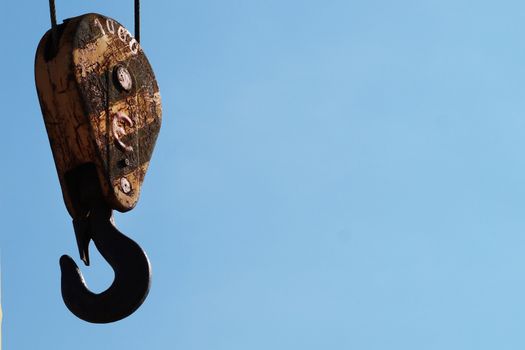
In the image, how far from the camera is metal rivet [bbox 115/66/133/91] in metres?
4.20

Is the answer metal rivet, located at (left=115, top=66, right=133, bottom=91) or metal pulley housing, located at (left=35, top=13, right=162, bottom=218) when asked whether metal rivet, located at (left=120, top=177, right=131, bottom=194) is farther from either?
metal rivet, located at (left=115, top=66, right=133, bottom=91)

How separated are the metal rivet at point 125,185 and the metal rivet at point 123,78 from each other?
0.29 m

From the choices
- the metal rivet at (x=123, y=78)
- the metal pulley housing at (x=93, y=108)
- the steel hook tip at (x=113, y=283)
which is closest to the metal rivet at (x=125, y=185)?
the metal pulley housing at (x=93, y=108)

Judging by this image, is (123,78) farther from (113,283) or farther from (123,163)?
(113,283)

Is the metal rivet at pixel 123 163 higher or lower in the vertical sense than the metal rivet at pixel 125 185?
higher

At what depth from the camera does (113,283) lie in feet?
13.4

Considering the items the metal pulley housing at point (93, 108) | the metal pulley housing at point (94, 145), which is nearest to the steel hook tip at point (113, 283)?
the metal pulley housing at point (94, 145)

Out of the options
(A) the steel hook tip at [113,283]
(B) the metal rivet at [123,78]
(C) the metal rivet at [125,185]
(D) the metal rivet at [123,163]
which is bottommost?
(A) the steel hook tip at [113,283]

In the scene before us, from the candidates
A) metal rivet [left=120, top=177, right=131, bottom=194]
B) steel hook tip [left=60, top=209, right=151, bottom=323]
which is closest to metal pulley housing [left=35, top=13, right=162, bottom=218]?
metal rivet [left=120, top=177, right=131, bottom=194]

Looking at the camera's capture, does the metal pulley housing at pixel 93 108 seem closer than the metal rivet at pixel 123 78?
Yes

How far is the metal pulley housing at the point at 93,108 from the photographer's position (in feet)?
13.2

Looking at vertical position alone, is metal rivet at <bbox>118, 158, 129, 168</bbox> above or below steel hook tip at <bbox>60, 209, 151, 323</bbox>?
above

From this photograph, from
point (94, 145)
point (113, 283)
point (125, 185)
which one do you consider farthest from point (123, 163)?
point (113, 283)

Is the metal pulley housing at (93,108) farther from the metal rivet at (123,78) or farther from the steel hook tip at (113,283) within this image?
the steel hook tip at (113,283)
